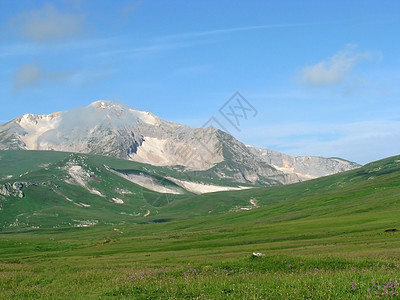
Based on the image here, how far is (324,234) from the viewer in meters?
98.8

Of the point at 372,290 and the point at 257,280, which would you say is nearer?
the point at 372,290

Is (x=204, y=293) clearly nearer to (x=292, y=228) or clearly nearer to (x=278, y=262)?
(x=278, y=262)

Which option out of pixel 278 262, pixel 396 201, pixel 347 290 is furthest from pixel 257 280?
pixel 396 201

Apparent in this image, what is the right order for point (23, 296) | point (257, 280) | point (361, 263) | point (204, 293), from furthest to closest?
point (361, 263)
point (23, 296)
point (257, 280)
point (204, 293)

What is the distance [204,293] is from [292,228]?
355 feet

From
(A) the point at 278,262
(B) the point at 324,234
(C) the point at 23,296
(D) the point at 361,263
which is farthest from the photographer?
(B) the point at 324,234

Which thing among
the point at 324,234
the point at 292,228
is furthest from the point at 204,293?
the point at 292,228

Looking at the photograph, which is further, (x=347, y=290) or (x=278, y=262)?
(x=278, y=262)

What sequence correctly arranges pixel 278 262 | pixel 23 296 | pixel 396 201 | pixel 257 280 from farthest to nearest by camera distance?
1. pixel 396 201
2. pixel 278 262
3. pixel 23 296
4. pixel 257 280

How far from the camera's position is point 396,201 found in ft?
549

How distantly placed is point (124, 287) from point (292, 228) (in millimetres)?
106009

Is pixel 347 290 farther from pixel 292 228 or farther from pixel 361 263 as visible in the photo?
pixel 292 228

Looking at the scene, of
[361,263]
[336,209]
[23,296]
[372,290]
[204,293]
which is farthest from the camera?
[336,209]

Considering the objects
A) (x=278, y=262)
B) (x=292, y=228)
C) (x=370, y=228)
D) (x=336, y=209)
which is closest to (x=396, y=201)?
(x=336, y=209)
